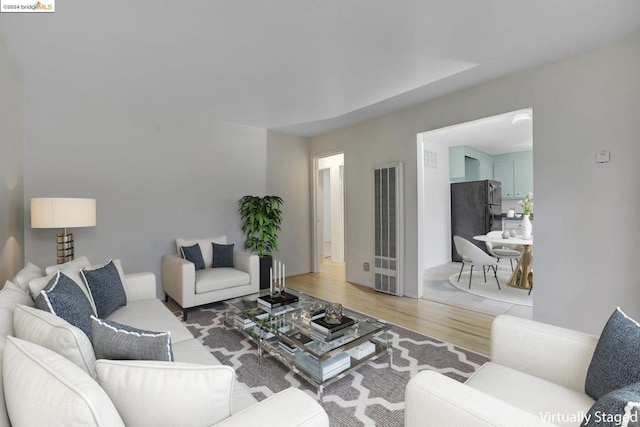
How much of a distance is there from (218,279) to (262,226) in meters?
1.32

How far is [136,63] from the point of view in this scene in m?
2.59

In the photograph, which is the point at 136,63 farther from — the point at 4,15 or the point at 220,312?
the point at 220,312

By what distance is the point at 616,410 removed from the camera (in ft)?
2.03

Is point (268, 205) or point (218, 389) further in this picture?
point (268, 205)

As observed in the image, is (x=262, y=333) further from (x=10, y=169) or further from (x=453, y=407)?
(x=10, y=169)

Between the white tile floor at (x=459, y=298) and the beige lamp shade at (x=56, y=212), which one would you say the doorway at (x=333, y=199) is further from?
the beige lamp shade at (x=56, y=212)

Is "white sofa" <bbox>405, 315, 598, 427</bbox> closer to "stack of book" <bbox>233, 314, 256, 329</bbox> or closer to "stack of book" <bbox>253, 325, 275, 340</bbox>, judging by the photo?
"stack of book" <bbox>253, 325, 275, 340</bbox>

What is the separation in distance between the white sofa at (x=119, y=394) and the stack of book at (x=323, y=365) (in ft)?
3.04

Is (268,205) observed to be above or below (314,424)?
above

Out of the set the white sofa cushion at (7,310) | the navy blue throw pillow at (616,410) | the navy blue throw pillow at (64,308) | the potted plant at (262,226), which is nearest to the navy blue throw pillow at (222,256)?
the potted plant at (262,226)

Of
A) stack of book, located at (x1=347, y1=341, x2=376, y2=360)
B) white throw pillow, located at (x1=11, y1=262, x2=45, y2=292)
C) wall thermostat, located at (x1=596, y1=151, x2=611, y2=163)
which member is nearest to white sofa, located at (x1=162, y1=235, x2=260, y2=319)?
white throw pillow, located at (x1=11, y1=262, x2=45, y2=292)

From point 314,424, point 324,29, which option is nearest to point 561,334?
point 314,424

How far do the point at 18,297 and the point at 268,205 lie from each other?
3.16 metres

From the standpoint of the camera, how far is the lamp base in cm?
275
